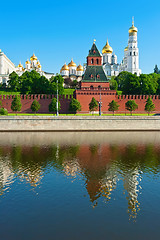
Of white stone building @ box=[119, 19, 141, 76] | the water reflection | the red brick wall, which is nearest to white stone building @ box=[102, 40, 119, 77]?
white stone building @ box=[119, 19, 141, 76]

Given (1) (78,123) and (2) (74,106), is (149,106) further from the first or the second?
(1) (78,123)

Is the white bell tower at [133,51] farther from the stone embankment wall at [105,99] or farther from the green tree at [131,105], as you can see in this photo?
the green tree at [131,105]

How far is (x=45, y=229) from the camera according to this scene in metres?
8.79

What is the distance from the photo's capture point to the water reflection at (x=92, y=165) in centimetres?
A: 1276

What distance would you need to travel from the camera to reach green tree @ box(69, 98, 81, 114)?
44.1 metres

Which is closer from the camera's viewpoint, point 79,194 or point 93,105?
point 79,194

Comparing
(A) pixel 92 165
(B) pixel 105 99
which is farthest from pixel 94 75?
(A) pixel 92 165

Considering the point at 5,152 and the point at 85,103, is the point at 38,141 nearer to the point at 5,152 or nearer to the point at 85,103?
the point at 5,152

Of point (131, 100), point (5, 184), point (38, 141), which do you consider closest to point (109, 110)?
point (131, 100)

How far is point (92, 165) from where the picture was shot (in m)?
17.6

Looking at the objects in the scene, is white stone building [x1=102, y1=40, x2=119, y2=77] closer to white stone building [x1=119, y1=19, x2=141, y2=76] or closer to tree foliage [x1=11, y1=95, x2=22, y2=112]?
white stone building [x1=119, y1=19, x2=141, y2=76]

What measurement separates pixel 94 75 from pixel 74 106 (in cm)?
954

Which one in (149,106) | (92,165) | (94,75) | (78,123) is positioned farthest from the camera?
(94,75)

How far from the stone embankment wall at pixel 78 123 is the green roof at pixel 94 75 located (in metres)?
15.3
